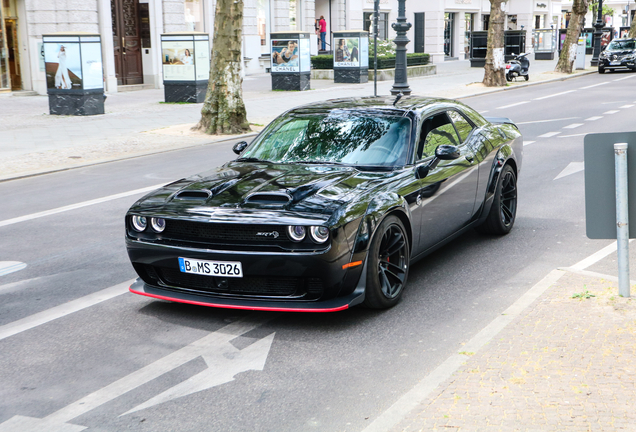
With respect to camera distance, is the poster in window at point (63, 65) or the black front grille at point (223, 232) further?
the poster in window at point (63, 65)

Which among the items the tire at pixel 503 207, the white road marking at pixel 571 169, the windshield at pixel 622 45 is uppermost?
the windshield at pixel 622 45

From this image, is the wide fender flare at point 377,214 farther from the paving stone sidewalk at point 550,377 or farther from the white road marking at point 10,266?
the white road marking at point 10,266

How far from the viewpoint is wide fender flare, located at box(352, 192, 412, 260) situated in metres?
5.12

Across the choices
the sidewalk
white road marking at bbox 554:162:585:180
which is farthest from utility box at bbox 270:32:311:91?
white road marking at bbox 554:162:585:180

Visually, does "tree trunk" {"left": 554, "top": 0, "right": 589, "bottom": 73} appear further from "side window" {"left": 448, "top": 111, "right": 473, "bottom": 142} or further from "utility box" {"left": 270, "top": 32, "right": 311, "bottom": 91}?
"side window" {"left": 448, "top": 111, "right": 473, "bottom": 142}

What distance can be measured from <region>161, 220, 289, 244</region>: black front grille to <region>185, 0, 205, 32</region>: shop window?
99.2 ft

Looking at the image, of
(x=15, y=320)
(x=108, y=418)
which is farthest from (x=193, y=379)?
(x=15, y=320)

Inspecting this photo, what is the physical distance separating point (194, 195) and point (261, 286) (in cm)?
84

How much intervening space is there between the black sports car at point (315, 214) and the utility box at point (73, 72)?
48.4ft

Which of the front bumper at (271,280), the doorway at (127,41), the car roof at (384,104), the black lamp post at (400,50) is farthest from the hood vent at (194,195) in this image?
the doorway at (127,41)

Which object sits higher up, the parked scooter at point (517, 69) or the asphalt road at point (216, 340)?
the parked scooter at point (517, 69)

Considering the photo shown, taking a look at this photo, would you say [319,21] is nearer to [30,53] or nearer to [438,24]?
[438,24]

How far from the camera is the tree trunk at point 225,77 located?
17375 mm

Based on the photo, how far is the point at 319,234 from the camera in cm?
494
